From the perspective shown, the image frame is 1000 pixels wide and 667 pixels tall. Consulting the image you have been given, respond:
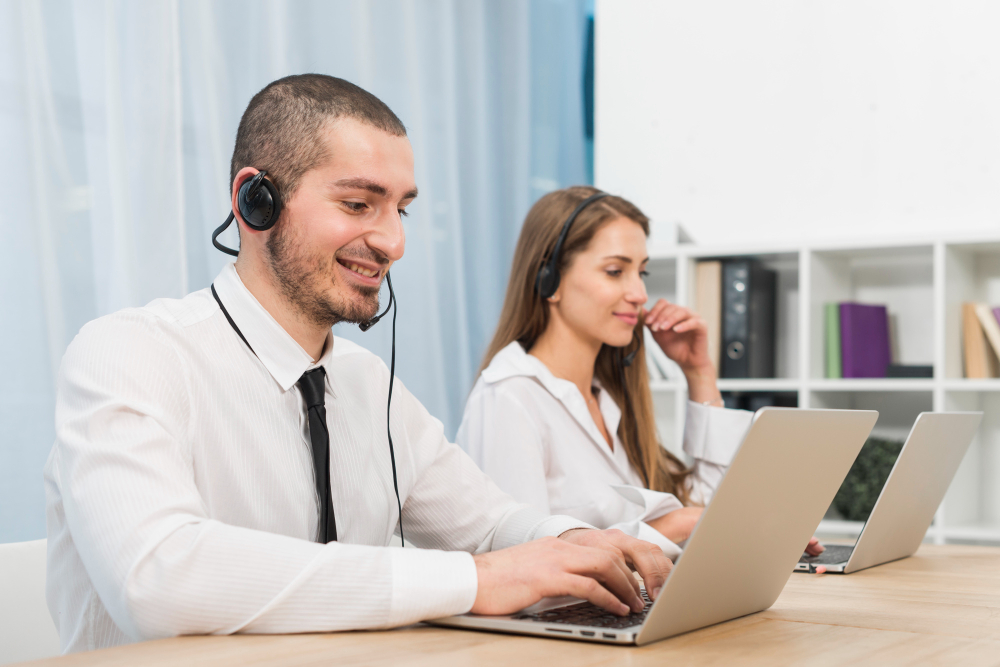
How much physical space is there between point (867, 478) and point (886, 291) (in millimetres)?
665

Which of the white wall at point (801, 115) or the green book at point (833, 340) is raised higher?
the white wall at point (801, 115)

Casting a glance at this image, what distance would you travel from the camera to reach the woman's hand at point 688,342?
2201mm

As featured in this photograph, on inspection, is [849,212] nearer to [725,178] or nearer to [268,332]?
[725,178]

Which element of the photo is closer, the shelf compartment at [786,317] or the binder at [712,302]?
the binder at [712,302]

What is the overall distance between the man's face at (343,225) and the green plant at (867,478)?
1918mm

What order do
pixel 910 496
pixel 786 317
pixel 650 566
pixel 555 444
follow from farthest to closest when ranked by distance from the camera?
1. pixel 786 317
2. pixel 555 444
3. pixel 910 496
4. pixel 650 566

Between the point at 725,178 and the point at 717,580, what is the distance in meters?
2.70

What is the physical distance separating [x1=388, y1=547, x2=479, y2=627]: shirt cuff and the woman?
0.99m

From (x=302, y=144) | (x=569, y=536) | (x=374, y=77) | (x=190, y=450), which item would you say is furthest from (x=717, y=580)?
(x=374, y=77)

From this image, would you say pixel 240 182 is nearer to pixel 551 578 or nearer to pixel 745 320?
pixel 551 578

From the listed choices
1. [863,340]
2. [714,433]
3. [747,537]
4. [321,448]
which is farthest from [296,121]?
[863,340]

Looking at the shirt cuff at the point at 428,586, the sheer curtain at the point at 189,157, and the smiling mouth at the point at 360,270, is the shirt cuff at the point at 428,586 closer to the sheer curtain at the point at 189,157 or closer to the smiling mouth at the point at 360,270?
the smiling mouth at the point at 360,270

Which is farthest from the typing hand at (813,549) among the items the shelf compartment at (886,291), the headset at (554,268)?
the shelf compartment at (886,291)

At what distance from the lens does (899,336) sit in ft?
9.72
